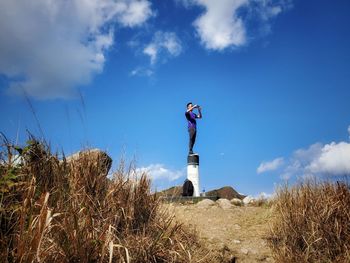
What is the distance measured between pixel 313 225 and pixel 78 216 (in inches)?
154

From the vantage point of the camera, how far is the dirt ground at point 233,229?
631cm

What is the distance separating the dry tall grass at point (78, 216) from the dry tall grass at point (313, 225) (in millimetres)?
1622

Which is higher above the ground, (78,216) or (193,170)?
(193,170)

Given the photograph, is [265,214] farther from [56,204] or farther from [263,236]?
[56,204]

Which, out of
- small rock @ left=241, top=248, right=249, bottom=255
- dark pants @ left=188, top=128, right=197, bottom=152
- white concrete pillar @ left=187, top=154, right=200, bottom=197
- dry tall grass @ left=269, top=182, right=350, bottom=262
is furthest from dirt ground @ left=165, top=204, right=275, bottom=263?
dark pants @ left=188, top=128, right=197, bottom=152

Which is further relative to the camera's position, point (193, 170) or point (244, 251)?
point (193, 170)

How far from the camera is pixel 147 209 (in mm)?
5641

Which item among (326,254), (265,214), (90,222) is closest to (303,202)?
(326,254)

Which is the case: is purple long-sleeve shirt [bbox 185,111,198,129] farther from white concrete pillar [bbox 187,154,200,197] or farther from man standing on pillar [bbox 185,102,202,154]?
white concrete pillar [bbox 187,154,200,197]

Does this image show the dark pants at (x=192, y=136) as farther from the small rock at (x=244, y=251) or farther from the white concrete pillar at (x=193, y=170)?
the small rock at (x=244, y=251)

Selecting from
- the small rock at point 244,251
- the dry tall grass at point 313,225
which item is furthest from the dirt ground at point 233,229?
the dry tall grass at point 313,225

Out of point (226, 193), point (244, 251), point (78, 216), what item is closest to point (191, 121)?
point (226, 193)

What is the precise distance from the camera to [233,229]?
26.5 ft

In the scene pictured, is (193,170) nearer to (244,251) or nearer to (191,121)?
(191,121)
